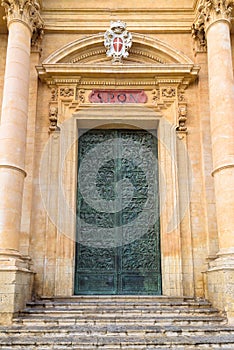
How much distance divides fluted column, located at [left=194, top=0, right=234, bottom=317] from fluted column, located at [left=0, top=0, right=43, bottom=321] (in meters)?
3.74

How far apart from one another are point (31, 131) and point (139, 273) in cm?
410

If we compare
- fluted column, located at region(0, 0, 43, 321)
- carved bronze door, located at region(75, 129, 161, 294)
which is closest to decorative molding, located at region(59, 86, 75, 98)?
carved bronze door, located at region(75, 129, 161, 294)

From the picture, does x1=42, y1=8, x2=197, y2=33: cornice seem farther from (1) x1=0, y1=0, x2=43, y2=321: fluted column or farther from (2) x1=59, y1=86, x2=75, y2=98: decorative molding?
(2) x1=59, y1=86, x2=75, y2=98: decorative molding

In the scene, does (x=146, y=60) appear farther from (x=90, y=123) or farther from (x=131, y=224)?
(x=131, y=224)

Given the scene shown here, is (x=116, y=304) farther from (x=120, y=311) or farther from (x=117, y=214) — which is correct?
(x=117, y=214)

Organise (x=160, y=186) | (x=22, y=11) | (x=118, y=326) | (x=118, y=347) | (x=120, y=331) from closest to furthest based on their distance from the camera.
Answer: (x=118, y=347) < (x=120, y=331) < (x=118, y=326) < (x=22, y=11) < (x=160, y=186)

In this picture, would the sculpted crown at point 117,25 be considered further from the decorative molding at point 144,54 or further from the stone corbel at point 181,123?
the stone corbel at point 181,123

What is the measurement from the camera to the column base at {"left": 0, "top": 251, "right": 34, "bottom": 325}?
7.05 metres

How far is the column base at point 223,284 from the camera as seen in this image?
716 cm

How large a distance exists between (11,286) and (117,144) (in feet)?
14.7

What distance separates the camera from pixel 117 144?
10258 millimetres

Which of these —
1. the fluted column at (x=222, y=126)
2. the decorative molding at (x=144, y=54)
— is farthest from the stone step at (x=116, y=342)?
the decorative molding at (x=144, y=54)

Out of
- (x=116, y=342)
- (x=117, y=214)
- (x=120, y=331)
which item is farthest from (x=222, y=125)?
(x=116, y=342)

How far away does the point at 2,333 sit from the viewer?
21.0 ft
